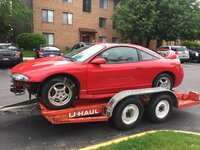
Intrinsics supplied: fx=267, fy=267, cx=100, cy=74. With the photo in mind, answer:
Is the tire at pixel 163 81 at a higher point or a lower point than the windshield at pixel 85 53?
lower

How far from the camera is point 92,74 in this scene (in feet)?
18.0

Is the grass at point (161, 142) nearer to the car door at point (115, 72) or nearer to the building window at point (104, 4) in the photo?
the car door at point (115, 72)

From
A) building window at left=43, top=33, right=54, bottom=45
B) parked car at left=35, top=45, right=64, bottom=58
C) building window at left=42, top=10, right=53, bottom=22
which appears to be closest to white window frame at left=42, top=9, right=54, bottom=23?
building window at left=42, top=10, right=53, bottom=22

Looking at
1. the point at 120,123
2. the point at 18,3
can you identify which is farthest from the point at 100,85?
the point at 18,3

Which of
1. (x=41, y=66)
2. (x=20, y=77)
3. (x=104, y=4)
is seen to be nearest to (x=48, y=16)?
(x=104, y=4)

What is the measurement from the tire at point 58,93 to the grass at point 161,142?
1.31 metres

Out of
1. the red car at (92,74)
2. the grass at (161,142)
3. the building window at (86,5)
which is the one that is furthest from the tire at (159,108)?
the building window at (86,5)

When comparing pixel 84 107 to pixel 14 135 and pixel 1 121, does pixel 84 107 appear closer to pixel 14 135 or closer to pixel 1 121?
pixel 14 135

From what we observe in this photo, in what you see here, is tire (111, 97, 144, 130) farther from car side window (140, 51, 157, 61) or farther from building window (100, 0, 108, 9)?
building window (100, 0, 108, 9)

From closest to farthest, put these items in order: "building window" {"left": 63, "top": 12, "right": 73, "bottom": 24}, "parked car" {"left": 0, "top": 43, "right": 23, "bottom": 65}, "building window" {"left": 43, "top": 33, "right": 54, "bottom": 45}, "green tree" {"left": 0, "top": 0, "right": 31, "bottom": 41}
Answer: "parked car" {"left": 0, "top": 43, "right": 23, "bottom": 65} < "green tree" {"left": 0, "top": 0, "right": 31, "bottom": 41} < "building window" {"left": 43, "top": 33, "right": 54, "bottom": 45} < "building window" {"left": 63, "top": 12, "right": 73, "bottom": 24}

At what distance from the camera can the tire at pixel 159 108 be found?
5895 millimetres

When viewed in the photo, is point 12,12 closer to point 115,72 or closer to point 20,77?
point 115,72

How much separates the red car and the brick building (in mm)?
24572

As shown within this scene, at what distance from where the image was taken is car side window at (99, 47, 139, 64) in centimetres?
582
